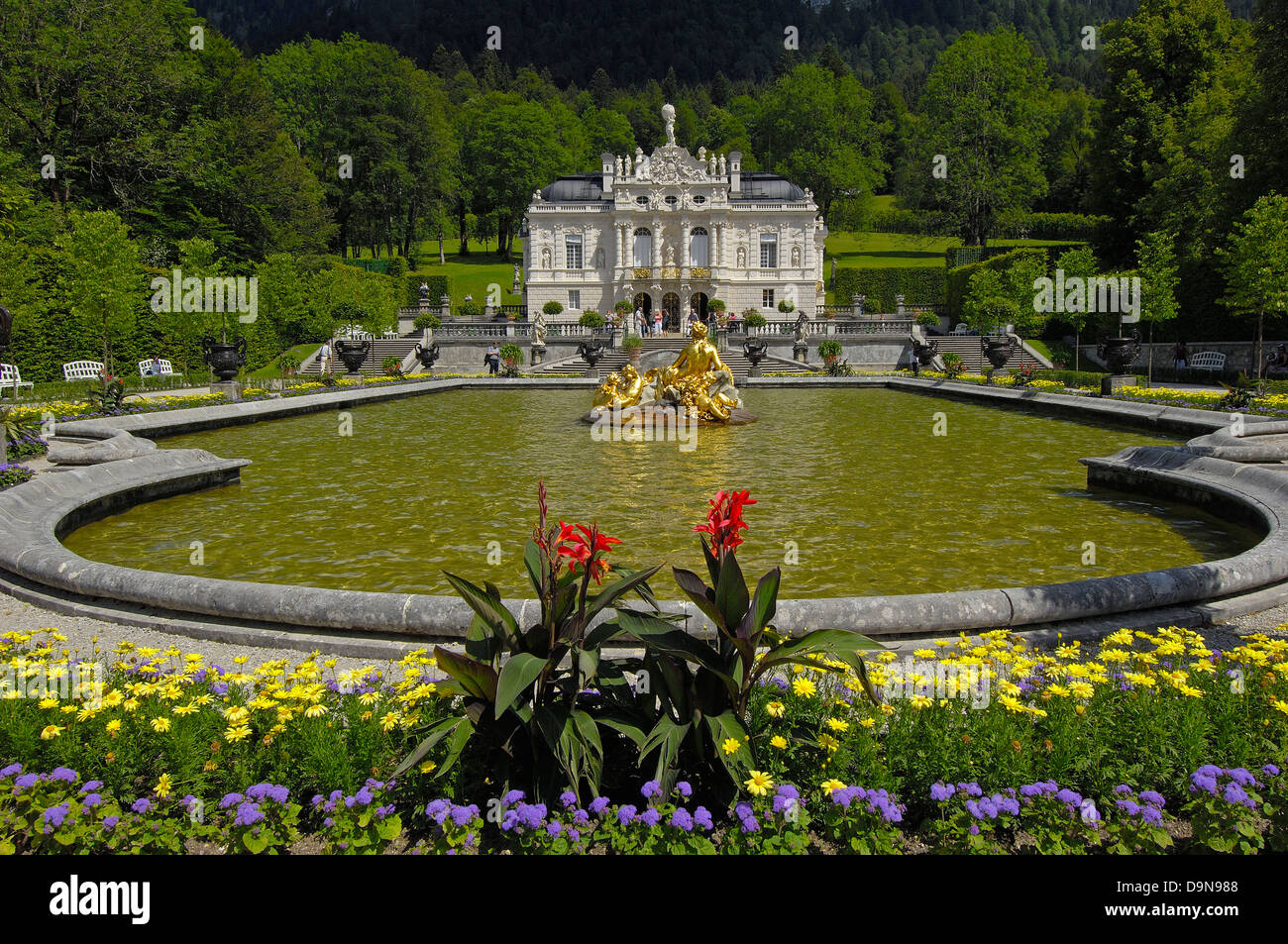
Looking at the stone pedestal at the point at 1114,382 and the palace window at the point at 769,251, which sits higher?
the palace window at the point at 769,251

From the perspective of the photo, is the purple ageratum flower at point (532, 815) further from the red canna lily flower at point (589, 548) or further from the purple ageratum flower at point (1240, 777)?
the purple ageratum flower at point (1240, 777)

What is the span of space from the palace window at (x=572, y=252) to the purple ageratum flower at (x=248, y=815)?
2539 inches

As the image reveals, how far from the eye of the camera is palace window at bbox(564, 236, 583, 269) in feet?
213

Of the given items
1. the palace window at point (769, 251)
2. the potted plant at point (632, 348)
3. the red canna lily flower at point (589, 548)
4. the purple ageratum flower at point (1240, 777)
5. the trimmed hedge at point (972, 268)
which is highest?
the palace window at point (769, 251)

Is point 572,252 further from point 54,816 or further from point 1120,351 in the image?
point 54,816

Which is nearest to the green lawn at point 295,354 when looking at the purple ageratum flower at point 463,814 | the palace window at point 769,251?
the palace window at point 769,251

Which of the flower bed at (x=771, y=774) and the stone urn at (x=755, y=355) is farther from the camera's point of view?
the stone urn at (x=755, y=355)

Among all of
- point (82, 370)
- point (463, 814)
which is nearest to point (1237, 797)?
point (463, 814)

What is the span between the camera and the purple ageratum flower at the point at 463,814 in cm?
331

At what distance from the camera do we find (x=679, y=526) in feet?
32.5

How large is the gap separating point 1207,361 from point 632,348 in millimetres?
27479
